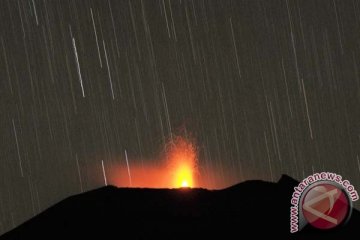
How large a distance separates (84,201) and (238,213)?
1439 cm

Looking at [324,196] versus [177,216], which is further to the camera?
[177,216]

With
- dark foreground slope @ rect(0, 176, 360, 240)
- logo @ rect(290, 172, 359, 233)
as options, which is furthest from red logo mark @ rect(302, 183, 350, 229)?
dark foreground slope @ rect(0, 176, 360, 240)

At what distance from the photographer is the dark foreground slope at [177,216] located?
33250 mm

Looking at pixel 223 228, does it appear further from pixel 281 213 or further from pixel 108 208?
pixel 108 208

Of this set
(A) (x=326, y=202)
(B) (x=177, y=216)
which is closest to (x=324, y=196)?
(A) (x=326, y=202)

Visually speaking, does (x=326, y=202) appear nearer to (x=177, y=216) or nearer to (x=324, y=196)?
(x=324, y=196)

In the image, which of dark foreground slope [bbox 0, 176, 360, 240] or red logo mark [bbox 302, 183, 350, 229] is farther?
dark foreground slope [bbox 0, 176, 360, 240]

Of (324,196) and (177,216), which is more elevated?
(324,196)

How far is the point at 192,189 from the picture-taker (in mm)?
44531

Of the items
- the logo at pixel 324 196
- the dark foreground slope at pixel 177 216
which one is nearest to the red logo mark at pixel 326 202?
the logo at pixel 324 196

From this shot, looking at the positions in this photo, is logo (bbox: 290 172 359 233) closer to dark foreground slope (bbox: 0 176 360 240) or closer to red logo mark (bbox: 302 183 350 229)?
red logo mark (bbox: 302 183 350 229)

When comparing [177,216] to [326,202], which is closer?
[326,202]

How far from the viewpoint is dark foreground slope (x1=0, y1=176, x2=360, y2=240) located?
33.2 m

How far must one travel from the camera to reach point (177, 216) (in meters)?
38.2
